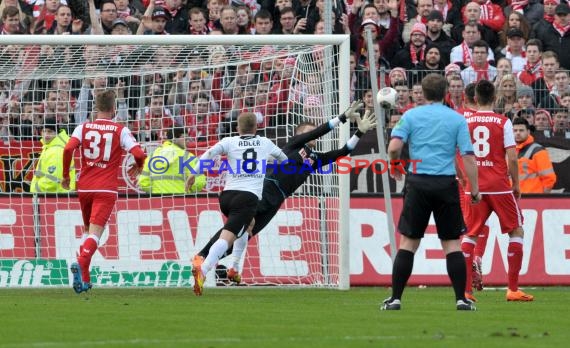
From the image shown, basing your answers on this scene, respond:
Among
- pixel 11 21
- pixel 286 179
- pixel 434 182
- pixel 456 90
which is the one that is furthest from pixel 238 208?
pixel 11 21

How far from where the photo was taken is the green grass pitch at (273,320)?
9125 mm

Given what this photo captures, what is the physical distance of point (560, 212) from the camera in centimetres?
1652

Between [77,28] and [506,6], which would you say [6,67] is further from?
[506,6]

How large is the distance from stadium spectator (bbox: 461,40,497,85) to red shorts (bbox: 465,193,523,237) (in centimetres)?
521

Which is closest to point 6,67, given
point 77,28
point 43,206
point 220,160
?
point 43,206

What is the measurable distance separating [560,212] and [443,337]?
7594mm

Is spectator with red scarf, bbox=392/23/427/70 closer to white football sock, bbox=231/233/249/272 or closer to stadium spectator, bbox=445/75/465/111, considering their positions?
stadium spectator, bbox=445/75/465/111

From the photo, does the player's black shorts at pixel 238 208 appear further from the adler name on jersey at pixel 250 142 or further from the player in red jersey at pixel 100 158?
the player in red jersey at pixel 100 158

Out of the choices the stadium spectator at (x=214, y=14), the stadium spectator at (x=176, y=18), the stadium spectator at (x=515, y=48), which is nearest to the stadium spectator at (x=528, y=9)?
the stadium spectator at (x=515, y=48)

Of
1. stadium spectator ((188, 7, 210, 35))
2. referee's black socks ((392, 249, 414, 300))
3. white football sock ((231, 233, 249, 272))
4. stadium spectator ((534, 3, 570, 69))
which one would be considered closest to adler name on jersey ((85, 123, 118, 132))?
white football sock ((231, 233, 249, 272))

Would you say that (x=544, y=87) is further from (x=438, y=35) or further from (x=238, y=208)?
(x=238, y=208)

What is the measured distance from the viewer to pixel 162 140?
1678 centimetres

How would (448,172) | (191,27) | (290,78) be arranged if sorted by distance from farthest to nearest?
(191,27) < (290,78) < (448,172)

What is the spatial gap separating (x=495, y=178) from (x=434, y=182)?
2.08 metres
